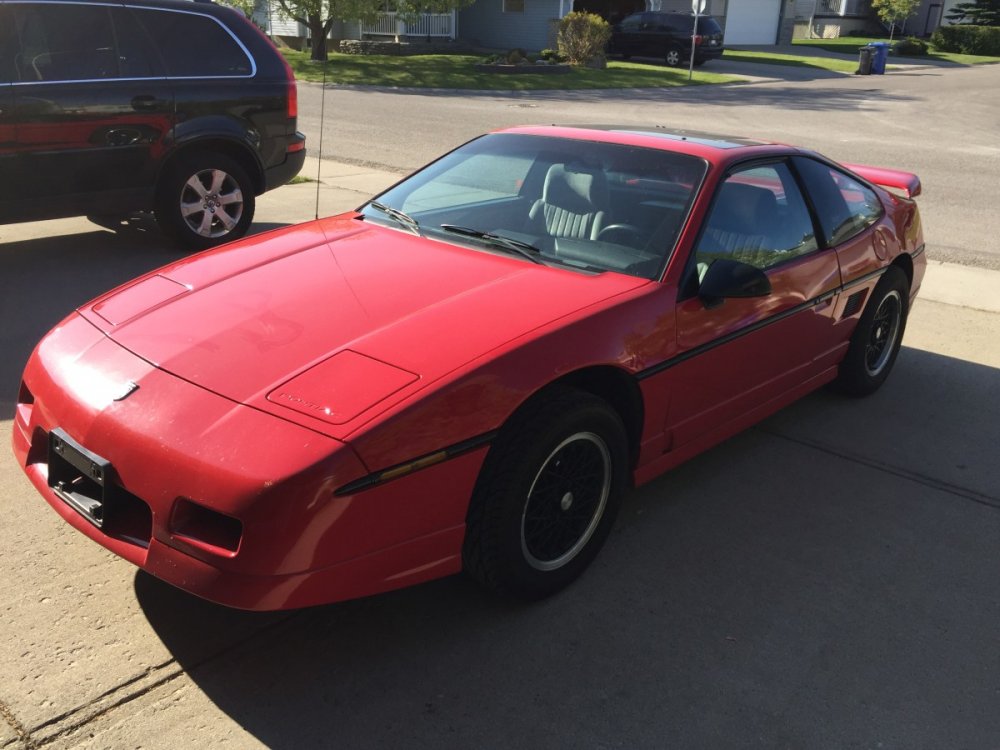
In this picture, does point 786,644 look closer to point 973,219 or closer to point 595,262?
point 595,262

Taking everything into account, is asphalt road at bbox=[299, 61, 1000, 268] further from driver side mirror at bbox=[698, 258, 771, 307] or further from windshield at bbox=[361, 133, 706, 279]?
driver side mirror at bbox=[698, 258, 771, 307]

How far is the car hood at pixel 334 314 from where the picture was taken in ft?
8.96

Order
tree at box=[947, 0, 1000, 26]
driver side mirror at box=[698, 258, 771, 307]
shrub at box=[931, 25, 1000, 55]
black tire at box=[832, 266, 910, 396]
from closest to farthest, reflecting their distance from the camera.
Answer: driver side mirror at box=[698, 258, 771, 307]
black tire at box=[832, 266, 910, 396]
shrub at box=[931, 25, 1000, 55]
tree at box=[947, 0, 1000, 26]

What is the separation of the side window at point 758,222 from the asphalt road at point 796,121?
471 centimetres

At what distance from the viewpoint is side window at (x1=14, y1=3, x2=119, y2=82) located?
645 cm

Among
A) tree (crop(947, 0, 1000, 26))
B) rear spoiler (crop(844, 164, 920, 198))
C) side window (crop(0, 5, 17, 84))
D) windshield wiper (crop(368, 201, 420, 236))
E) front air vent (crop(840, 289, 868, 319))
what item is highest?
tree (crop(947, 0, 1000, 26))

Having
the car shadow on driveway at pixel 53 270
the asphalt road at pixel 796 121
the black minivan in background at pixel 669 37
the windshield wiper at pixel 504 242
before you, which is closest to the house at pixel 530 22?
the black minivan in background at pixel 669 37

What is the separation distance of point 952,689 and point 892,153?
13.3m

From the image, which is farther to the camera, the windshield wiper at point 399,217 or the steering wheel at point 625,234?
the windshield wiper at point 399,217

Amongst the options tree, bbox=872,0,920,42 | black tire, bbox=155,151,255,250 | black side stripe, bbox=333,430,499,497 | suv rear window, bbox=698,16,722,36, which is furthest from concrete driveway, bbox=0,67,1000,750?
tree, bbox=872,0,920,42

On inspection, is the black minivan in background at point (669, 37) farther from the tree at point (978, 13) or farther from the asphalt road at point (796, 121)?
the tree at point (978, 13)

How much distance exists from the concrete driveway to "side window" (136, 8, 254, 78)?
4.21 metres

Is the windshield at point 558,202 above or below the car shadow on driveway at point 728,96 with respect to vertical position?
above

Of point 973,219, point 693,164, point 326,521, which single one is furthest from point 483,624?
point 973,219
